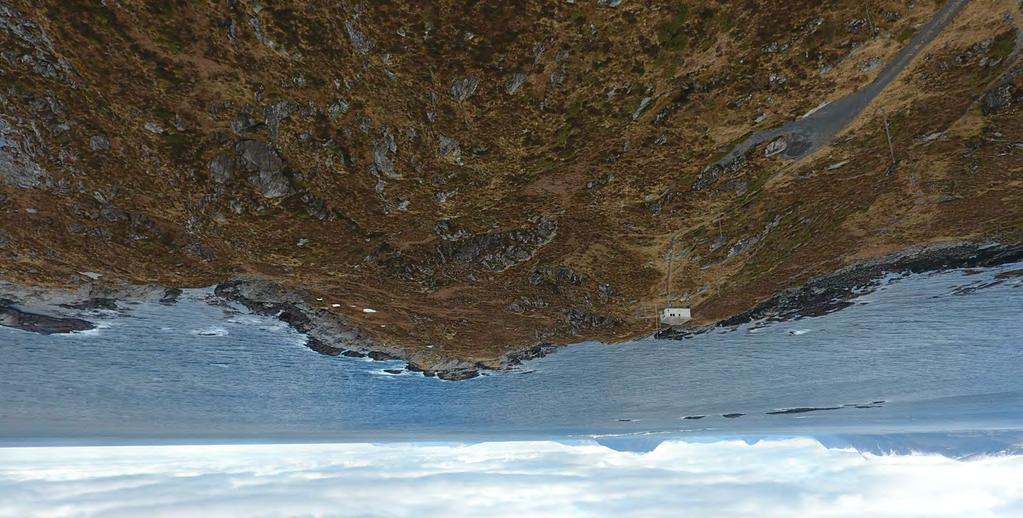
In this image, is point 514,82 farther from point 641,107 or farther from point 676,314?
point 676,314

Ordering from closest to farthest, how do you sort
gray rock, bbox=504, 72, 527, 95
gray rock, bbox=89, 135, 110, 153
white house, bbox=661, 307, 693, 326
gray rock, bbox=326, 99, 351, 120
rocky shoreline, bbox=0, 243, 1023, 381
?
gray rock, bbox=504, 72, 527, 95
gray rock, bbox=326, 99, 351, 120
gray rock, bbox=89, 135, 110, 153
white house, bbox=661, 307, 693, 326
rocky shoreline, bbox=0, 243, 1023, 381

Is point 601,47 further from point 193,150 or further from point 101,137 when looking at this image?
point 101,137

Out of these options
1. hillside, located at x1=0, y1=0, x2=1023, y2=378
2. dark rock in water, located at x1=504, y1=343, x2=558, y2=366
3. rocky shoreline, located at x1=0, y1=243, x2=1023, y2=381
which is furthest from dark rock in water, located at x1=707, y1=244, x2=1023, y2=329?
dark rock in water, located at x1=504, y1=343, x2=558, y2=366

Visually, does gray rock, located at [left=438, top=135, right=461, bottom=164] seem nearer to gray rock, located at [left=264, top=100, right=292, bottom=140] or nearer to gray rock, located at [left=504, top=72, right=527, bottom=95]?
gray rock, located at [left=504, top=72, right=527, bottom=95]

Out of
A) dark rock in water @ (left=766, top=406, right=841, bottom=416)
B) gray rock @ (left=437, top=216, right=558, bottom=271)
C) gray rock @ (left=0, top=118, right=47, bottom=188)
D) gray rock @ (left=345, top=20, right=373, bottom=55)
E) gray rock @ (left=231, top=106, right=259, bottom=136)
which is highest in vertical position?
gray rock @ (left=345, top=20, right=373, bottom=55)

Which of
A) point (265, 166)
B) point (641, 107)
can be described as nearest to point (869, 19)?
point (641, 107)

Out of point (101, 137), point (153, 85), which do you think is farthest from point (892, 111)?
point (101, 137)
